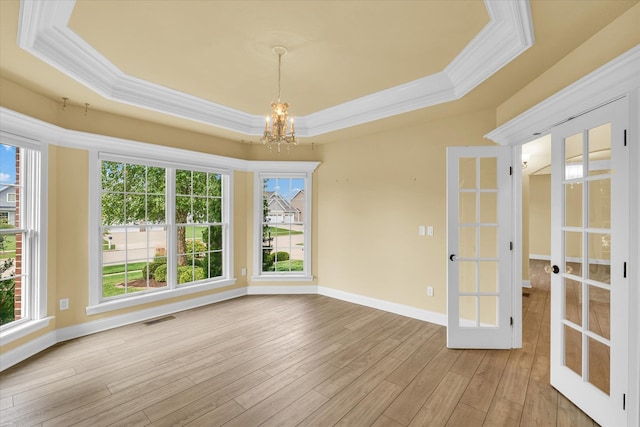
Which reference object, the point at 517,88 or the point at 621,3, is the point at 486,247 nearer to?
the point at 517,88

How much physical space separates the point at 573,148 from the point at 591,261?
0.86 meters

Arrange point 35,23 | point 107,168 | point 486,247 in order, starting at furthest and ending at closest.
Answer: point 107,168 → point 486,247 → point 35,23

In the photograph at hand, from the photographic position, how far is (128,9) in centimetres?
211

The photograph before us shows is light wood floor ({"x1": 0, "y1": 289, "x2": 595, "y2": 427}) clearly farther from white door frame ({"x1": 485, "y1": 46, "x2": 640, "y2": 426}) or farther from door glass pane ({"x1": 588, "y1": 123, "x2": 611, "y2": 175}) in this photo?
door glass pane ({"x1": 588, "y1": 123, "x2": 611, "y2": 175})

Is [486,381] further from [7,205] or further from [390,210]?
[7,205]

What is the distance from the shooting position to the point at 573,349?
2293mm

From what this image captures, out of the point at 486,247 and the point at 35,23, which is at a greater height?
the point at 35,23

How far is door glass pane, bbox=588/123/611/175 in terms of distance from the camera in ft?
6.44

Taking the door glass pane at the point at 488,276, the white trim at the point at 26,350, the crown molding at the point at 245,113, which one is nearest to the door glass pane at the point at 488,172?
the crown molding at the point at 245,113

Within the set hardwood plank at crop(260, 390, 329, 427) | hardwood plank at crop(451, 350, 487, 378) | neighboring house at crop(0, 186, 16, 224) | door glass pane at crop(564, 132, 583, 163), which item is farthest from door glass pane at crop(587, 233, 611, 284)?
neighboring house at crop(0, 186, 16, 224)

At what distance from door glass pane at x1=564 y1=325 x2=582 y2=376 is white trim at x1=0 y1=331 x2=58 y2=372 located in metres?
4.89

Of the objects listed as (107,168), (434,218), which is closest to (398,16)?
(434,218)

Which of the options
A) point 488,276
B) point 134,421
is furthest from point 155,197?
point 488,276

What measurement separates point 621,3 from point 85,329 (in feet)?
18.3
